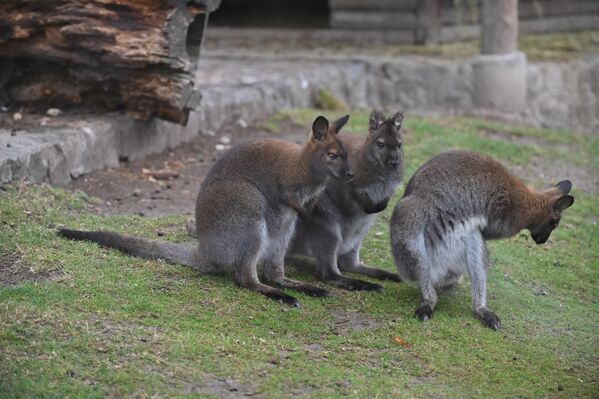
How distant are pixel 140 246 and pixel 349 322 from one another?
1553 mm

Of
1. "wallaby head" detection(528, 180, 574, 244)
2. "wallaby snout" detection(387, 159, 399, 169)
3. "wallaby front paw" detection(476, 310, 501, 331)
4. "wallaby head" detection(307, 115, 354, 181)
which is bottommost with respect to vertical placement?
"wallaby front paw" detection(476, 310, 501, 331)

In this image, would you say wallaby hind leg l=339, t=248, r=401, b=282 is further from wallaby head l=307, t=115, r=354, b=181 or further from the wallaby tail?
the wallaby tail

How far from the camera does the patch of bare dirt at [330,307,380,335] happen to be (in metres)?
6.03

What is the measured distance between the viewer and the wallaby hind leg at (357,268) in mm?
7211

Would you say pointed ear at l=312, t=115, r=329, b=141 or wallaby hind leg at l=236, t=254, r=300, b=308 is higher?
pointed ear at l=312, t=115, r=329, b=141

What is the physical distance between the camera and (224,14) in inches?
651

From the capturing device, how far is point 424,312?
6.37m

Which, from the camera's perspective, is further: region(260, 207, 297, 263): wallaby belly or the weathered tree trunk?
the weathered tree trunk


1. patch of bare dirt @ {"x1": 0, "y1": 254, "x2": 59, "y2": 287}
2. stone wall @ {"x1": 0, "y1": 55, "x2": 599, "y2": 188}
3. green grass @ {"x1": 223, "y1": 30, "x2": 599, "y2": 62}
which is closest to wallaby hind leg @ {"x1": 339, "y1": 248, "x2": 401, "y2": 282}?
patch of bare dirt @ {"x1": 0, "y1": 254, "x2": 59, "y2": 287}

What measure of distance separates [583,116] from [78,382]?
11694 mm

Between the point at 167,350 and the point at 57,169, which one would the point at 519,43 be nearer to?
the point at 57,169

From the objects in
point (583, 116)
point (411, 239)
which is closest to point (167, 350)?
point (411, 239)

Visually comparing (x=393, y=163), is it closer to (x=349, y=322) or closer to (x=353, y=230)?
(x=353, y=230)

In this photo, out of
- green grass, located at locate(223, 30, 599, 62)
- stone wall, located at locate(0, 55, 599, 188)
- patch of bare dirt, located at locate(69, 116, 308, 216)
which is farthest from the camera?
green grass, located at locate(223, 30, 599, 62)
